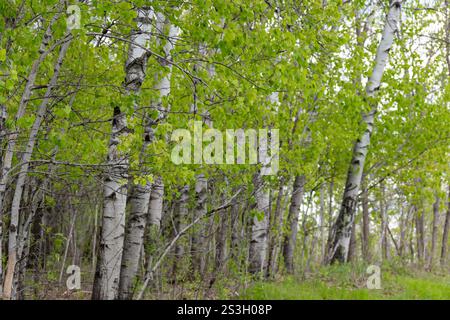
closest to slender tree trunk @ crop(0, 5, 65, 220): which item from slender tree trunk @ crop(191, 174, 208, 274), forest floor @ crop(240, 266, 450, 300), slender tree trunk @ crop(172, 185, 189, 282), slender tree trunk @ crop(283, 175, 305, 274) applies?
slender tree trunk @ crop(191, 174, 208, 274)

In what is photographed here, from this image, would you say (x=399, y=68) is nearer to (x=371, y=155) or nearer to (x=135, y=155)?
(x=371, y=155)

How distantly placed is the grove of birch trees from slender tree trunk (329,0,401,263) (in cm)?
3

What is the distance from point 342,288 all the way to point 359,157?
335 cm

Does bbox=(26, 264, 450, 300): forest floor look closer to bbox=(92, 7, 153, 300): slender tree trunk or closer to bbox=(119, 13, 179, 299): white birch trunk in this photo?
bbox=(119, 13, 179, 299): white birch trunk

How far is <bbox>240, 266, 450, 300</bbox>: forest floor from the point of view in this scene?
7363 mm

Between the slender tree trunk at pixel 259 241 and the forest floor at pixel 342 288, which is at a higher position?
the slender tree trunk at pixel 259 241

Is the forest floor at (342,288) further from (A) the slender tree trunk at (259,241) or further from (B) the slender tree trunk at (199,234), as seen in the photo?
(B) the slender tree trunk at (199,234)

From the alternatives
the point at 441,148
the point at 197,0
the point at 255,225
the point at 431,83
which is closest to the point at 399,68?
the point at 431,83

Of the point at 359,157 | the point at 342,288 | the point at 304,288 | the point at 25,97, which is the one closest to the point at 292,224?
the point at 359,157

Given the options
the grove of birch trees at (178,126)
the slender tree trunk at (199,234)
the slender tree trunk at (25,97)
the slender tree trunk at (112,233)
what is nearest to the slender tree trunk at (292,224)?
the grove of birch trees at (178,126)

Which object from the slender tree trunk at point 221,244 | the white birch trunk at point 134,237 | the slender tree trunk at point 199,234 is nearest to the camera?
the white birch trunk at point 134,237

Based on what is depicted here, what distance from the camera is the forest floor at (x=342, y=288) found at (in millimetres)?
7363

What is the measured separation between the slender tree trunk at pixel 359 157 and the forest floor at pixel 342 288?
109 cm
